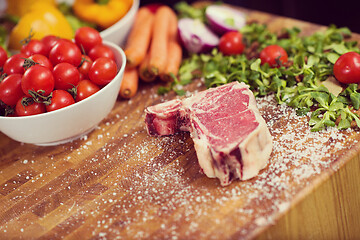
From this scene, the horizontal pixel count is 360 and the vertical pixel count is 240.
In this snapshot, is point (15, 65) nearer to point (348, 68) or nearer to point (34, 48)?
point (34, 48)

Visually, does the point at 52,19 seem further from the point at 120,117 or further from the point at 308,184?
the point at 308,184

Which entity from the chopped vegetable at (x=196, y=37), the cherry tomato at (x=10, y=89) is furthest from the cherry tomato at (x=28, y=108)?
the chopped vegetable at (x=196, y=37)

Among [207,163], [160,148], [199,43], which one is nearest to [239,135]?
[207,163]

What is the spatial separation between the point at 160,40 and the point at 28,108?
0.95 m

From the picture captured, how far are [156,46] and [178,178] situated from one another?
983mm

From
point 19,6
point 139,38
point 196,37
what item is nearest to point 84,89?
point 139,38

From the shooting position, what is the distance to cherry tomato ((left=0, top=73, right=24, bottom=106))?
1641mm

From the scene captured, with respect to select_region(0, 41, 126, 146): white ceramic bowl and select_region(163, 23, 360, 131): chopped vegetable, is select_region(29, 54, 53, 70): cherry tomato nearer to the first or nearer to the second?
select_region(0, 41, 126, 146): white ceramic bowl

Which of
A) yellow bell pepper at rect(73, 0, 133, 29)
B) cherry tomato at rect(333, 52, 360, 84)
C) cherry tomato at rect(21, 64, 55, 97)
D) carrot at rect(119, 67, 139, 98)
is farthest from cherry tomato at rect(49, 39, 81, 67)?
cherry tomato at rect(333, 52, 360, 84)

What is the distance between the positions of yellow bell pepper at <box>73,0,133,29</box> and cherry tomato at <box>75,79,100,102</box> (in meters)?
0.72

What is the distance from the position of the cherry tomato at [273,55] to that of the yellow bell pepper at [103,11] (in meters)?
0.90

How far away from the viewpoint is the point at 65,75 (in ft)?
5.49

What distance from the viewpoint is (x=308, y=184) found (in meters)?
1.36

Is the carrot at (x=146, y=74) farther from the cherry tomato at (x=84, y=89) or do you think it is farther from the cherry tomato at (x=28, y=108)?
the cherry tomato at (x=28, y=108)
